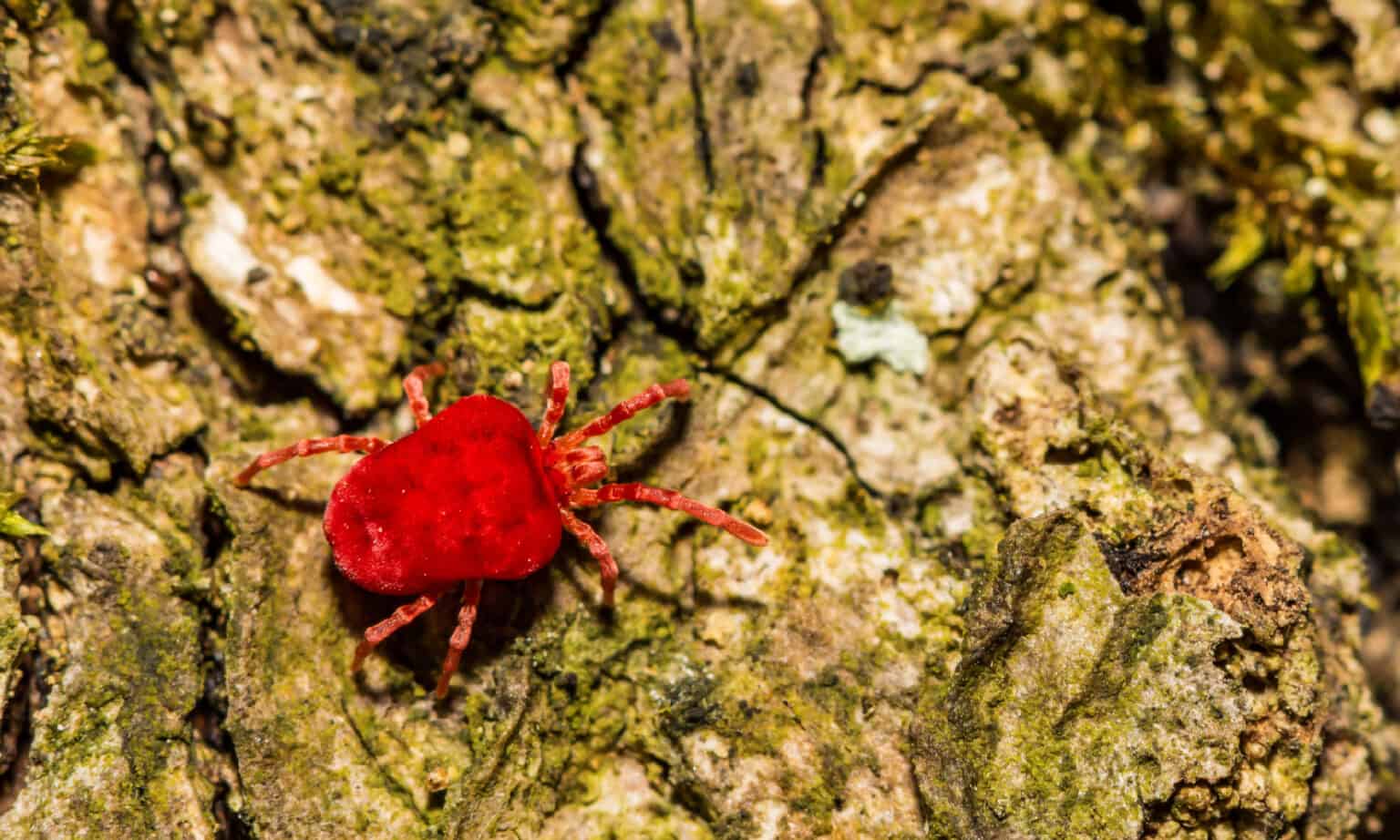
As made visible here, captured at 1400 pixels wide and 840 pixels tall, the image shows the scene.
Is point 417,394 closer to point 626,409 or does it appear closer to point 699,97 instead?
point 626,409

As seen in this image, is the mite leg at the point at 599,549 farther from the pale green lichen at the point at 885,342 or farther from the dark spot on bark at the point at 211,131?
the dark spot on bark at the point at 211,131

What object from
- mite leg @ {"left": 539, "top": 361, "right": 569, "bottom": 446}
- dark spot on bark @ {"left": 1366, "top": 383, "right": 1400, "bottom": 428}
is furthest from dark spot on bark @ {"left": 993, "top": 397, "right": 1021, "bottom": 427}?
dark spot on bark @ {"left": 1366, "top": 383, "right": 1400, "bottom": 428}

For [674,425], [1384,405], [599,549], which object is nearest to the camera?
[599,549]

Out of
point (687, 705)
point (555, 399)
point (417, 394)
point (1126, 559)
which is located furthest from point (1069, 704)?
point (417, 394)

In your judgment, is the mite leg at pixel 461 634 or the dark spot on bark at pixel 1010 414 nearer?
the mite leg at pixel 461 634

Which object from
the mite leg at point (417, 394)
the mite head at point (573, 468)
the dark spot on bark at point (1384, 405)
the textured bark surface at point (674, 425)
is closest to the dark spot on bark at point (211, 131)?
the textured bark surface at point (674, 425)

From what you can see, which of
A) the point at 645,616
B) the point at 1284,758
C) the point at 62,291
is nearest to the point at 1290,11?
the point at 1284,758
